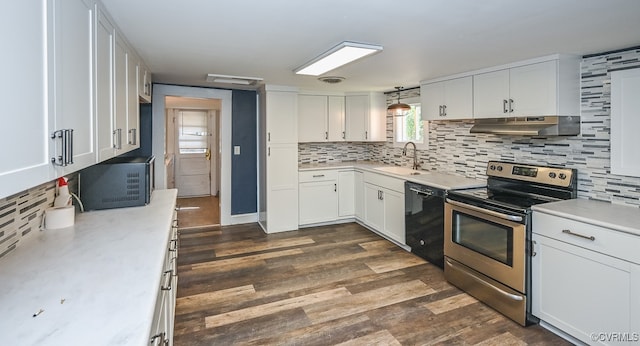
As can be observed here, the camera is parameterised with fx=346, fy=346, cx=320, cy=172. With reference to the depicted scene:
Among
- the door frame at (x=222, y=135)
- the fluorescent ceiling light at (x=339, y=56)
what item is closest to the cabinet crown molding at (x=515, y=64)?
the fluorescent ceiling light at (x=339, y=56)

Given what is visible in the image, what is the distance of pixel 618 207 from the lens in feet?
8.16

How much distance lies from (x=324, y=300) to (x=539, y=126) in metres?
2.28

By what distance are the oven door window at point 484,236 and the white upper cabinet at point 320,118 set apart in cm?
261

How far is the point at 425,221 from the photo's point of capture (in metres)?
3.68

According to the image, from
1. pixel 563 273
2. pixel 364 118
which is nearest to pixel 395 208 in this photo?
pixel 364 118

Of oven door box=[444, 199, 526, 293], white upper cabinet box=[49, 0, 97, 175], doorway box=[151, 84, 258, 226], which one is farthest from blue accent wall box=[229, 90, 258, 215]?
white upper cabinet box=[49, 0, 97, 175]

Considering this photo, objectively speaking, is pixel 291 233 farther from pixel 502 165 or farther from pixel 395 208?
pixel 502 165

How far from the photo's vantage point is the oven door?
2.55m

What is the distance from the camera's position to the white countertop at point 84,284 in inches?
38.6

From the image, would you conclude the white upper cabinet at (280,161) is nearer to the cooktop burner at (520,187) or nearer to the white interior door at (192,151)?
the cooktop burner at (520,187)

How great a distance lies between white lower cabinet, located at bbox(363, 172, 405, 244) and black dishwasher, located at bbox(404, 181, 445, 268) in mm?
160

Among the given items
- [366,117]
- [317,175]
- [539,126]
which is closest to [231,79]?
[317,175]

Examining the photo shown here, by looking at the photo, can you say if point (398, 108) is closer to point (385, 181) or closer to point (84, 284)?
point (385, 181)

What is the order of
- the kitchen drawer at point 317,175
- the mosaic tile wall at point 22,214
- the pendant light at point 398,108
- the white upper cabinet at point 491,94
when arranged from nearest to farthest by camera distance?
1. the mosaic tile wall at point 22,214
2. the white upper cabinet at point 491,94
3. the pendant light at point 398,108
4. the kitchen drawer at point 317,175
